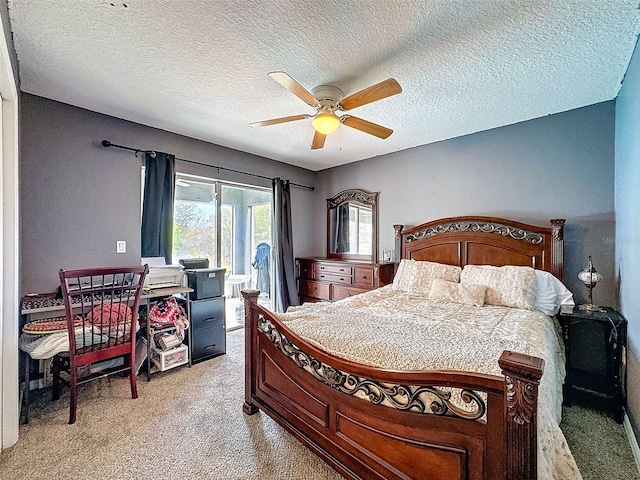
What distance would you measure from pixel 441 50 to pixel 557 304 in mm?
2368

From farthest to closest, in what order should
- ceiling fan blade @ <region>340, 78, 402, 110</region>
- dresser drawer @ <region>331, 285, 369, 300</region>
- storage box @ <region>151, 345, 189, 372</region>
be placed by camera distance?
dresser drawer @ <region>331, 285, 369, 300</region>, storage box @ <region>151, 345, 189, 372</region>, ceiling fan blade @ <region>340, 78, 402, 110</region>

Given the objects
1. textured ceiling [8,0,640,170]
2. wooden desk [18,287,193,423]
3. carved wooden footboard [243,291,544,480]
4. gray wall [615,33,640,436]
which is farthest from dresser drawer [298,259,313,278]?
gray wall [615,33,640,436]

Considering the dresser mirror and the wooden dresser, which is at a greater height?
the dresser mirror

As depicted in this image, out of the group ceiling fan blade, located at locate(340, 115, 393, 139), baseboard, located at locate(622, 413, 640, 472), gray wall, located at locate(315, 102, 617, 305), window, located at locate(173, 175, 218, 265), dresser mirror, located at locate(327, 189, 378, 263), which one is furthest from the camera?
dresser mirror, located at locate(327, 189, 378, 263)

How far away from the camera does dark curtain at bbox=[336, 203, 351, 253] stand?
4820mm

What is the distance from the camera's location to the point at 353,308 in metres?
2.53

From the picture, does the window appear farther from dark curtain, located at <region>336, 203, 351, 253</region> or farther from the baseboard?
the baseboard

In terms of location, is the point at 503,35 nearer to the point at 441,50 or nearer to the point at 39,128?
the point at 441,50

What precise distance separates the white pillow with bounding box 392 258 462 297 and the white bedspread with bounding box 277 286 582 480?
0.45 metres

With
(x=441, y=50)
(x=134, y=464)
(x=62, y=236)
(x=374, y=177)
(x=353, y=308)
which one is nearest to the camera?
(x=134, y=464)

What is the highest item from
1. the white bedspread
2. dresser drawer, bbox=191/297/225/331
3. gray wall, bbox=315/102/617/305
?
gray wall, bbox=315/102/617/305

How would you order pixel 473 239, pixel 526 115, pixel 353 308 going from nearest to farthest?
pixel 353 308 → pixel 526 115 → pixel 473 239

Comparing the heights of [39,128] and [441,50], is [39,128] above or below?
below

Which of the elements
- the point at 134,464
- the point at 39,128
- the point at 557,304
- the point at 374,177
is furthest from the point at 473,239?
the point at 39,128
